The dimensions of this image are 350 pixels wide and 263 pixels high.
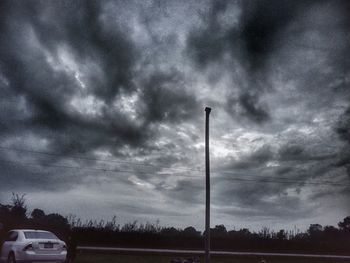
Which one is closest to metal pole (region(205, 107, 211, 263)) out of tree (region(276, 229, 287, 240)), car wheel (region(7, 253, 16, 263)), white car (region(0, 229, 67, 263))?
white car (region(0, 229, 67, 263))

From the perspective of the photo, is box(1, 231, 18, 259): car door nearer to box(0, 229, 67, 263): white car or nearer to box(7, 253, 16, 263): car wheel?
box(0, 229, 67, 263): white car

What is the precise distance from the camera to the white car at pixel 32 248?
13.1 metres

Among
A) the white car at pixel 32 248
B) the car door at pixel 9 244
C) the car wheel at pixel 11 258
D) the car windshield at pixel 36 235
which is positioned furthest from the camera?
the car door at pixel 9 244

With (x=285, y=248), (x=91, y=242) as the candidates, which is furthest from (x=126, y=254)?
(x=285, y=248)

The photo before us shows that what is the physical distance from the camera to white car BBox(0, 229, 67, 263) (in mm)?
13086

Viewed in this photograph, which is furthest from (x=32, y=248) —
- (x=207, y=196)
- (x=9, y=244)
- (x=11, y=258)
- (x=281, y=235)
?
(x=281, y=235)

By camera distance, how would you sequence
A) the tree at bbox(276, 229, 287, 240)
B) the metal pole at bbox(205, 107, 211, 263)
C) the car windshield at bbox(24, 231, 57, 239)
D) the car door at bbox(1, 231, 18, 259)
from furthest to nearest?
the tree at bbox(276, 229, 287, 240) → the metal pole at bbox(205, 107, 211, 263) → the car door at bbox(1, 231, 18, 259) → the car windshield at bbox(24, 231, 57, 239)

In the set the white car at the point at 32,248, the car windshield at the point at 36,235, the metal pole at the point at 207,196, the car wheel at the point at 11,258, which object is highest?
the metal pole at the point at 207,196

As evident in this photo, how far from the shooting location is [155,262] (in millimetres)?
20484

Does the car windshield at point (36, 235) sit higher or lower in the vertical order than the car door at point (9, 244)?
higher

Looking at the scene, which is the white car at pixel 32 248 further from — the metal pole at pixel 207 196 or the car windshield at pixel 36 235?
the metal pole at pixel 207 196

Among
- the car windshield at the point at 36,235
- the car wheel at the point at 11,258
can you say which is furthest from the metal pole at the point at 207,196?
the car wheel at the point at 11,258

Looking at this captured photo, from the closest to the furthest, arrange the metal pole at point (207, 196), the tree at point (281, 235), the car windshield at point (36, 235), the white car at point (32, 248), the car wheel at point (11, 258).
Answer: the white car at point (32, 248)
the car wheel at point (11, 258)
the car windshield at point (36, 235)
the metal pole at point (207, 196)
the tree at point (281, 235)

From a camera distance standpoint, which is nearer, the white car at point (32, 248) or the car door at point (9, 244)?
the white car at point (32, 248)
